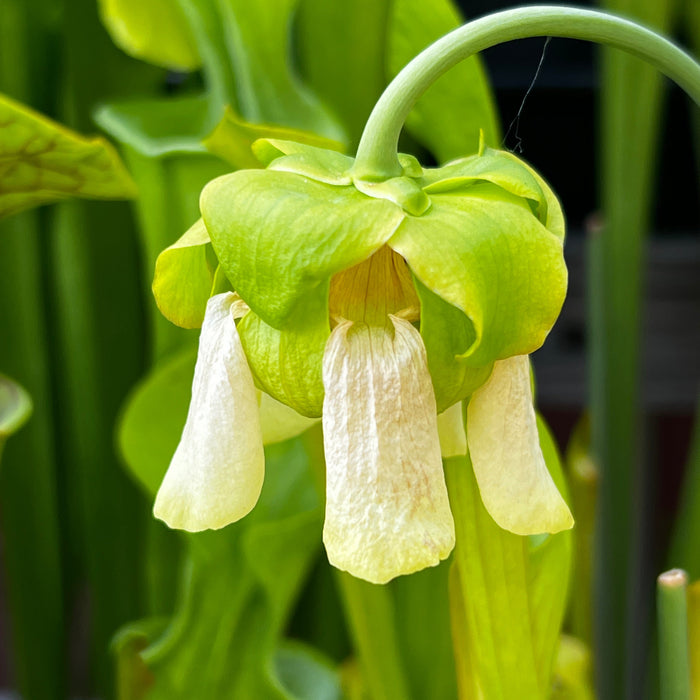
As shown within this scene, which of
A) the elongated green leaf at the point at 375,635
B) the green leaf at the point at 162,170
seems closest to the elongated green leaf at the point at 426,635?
the elongated green leaf at the point at 375,635

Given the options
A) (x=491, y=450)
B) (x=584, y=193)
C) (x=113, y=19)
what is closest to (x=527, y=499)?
(x=491, y=450)

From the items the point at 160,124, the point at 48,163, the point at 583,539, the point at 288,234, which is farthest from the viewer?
the point at 583,539

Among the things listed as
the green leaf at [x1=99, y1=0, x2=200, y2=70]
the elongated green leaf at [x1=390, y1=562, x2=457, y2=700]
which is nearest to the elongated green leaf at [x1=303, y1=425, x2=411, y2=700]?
the elongated green leaf at [x1=390, y1=562, x2=457, y2=700]

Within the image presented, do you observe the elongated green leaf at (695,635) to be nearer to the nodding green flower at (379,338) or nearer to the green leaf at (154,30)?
the nodding green flower at (379,338)

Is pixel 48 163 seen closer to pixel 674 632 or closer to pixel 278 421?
pixel 278 421

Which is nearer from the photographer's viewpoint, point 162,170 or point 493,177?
point 493,177

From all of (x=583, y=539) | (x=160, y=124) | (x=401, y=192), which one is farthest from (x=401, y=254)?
(x=583, y=539)

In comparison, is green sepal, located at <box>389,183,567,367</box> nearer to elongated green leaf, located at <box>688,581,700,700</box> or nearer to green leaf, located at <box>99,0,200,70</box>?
elongated green leaf, located at <box>688,581,700,700</box>
